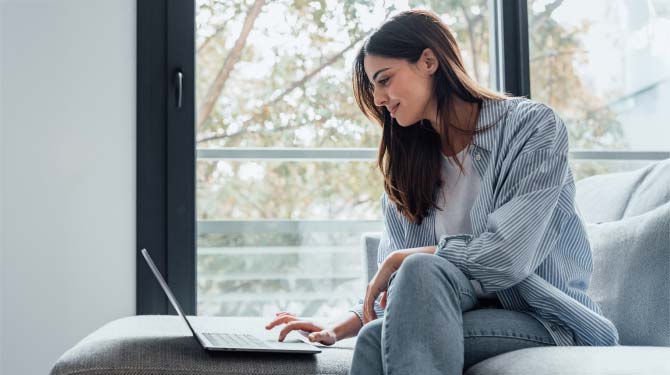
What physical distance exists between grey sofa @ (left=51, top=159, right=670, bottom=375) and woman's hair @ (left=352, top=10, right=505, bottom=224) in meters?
0.36

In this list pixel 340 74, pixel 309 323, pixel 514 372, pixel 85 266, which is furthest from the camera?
pixel 340 74

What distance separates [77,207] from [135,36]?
0.59 m

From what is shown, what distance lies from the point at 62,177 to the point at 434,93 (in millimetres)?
1364

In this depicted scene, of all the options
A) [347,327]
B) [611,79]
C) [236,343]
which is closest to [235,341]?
[236,343]

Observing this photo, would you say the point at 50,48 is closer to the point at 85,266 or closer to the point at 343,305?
the point at 85,266

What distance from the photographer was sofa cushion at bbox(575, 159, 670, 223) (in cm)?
167

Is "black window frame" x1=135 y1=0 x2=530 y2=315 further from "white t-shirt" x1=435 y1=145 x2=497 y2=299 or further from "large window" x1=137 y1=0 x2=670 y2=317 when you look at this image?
"white t-shirt" x1=435 y1=145 x2=497 y2=299

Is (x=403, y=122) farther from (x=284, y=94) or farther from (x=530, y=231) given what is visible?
(x=284, y=94)

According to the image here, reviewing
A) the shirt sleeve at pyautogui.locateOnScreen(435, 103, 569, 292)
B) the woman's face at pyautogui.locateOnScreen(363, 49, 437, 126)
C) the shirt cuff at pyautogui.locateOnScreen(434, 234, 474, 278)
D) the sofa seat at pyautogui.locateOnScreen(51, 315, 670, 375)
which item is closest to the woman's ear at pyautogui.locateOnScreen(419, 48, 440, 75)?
the woman's face at pyautogui.locateOnScreen(363, 49, 437, 126)

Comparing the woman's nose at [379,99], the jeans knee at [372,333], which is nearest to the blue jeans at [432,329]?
the jeans knee at [372,333]

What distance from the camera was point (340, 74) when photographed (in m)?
2.61

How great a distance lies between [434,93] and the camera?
163 centimetres

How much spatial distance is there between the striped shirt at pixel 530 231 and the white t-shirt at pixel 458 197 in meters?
0.04

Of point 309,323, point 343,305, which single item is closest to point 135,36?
point 343,305
